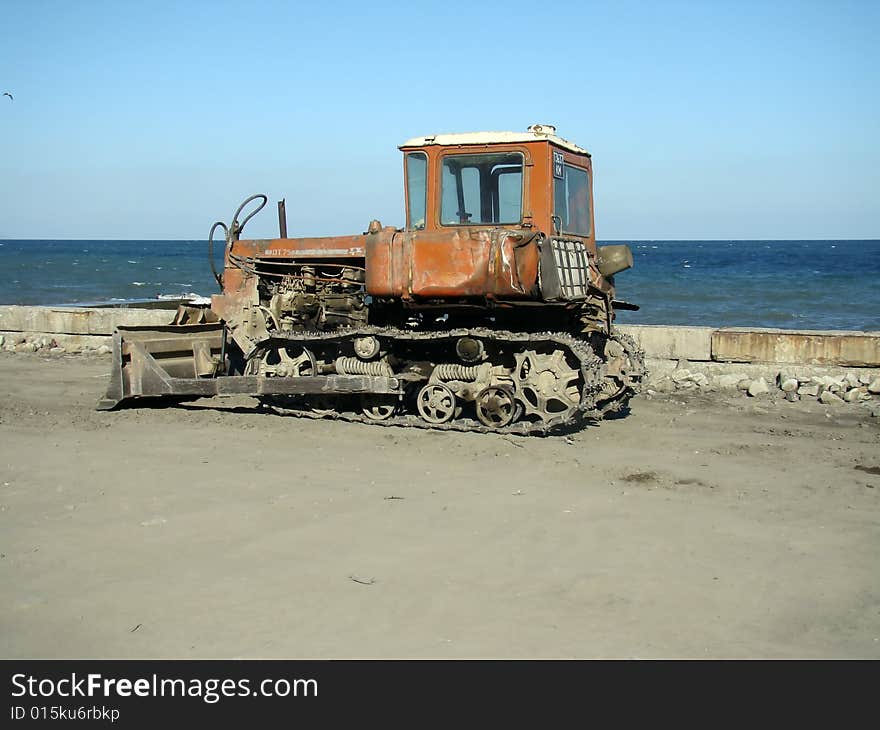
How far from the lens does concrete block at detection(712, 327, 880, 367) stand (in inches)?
485

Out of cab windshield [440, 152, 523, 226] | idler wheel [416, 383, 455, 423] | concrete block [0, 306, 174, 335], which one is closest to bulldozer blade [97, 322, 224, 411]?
idler wheel [416, 383, 455, 423]

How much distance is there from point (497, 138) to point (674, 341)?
16.3ft

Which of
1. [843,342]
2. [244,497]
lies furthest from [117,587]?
[843,342]

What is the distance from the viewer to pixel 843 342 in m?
12.4

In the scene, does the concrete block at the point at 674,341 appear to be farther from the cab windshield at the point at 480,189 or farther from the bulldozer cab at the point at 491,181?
the cab windshield at the point at 480,189

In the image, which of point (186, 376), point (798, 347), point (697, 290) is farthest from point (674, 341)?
point (697, 290)

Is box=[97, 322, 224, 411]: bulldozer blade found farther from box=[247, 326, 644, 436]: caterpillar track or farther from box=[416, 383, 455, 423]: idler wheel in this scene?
box=[416, 383, 455, 423]: idler wheel

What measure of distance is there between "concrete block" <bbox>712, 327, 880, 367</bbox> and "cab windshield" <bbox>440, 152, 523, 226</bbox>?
4.70 meters

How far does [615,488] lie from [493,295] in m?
2.46

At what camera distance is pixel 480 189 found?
31.7 feet

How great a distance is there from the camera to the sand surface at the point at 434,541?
5.02 m

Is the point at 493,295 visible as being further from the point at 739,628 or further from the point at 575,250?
the point at 739,628

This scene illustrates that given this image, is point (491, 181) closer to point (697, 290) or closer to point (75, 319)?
point (75, 319)

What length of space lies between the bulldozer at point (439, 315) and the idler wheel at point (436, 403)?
0.05 feet
